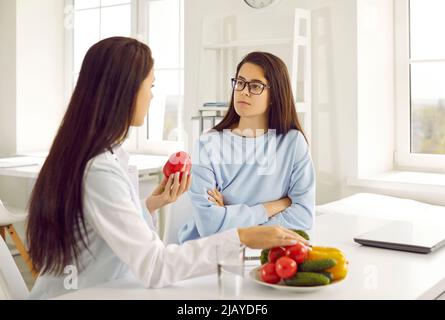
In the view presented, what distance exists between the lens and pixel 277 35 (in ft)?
11.3

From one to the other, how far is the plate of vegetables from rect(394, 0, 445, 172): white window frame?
7.54 ft

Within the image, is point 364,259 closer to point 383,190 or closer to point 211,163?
point 211,163

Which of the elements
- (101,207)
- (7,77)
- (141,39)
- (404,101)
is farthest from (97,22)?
(101,207)

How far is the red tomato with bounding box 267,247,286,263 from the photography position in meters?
1.30

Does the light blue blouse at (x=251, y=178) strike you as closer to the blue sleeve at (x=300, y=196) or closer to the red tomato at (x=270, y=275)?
the blue sleeve at (x=300, y=196)

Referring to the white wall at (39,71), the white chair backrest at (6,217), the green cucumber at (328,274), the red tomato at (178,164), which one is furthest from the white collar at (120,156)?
the white wall at (39,71)

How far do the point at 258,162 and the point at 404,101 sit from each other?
5.38ft

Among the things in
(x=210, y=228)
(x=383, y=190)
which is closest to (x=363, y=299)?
(x=210, y=228)

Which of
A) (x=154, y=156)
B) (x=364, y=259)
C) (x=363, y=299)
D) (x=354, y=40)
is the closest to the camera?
(x=363, y=299)

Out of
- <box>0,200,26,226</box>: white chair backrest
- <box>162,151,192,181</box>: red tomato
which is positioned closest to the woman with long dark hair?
<box>162,151,192,181</box>: red tomato

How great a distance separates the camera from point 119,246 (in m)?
1.27

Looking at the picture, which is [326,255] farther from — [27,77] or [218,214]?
[27,77]

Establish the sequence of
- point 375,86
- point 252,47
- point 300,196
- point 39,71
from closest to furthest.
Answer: point 300,196 → point 375,86 → point 252,47 → point 39,71

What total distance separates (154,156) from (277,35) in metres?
1.50
